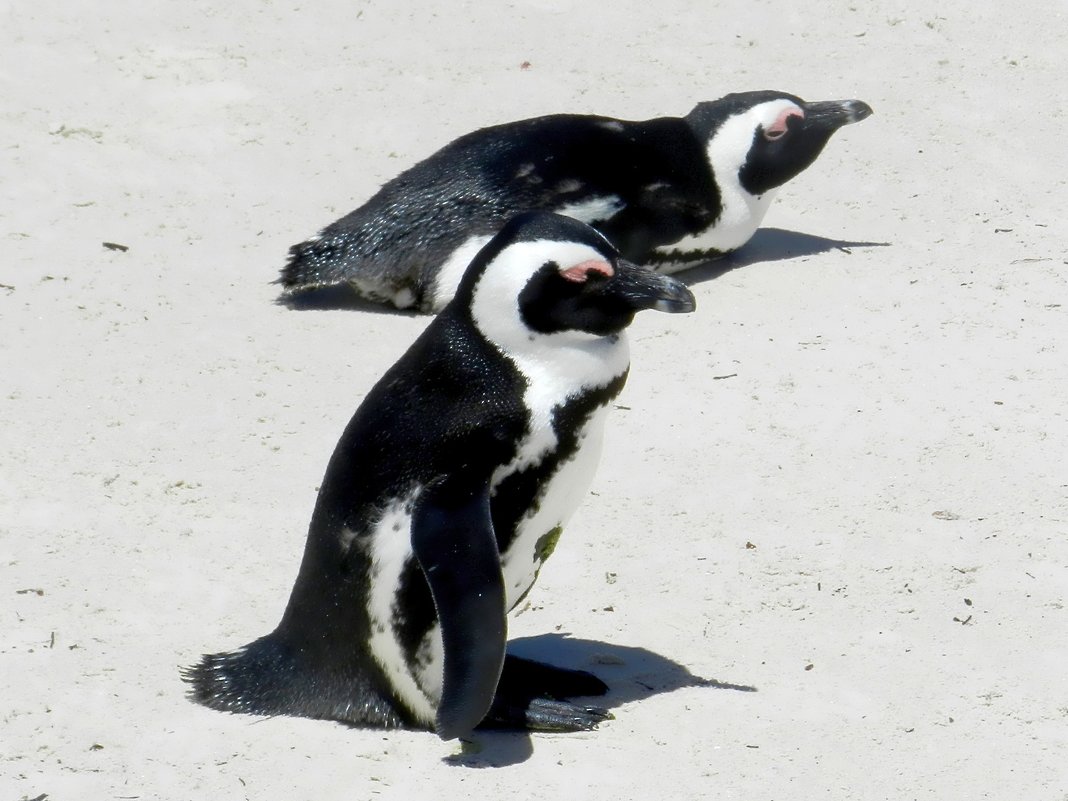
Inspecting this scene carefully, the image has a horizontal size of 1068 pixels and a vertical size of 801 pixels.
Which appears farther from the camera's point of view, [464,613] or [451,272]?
[451,272]

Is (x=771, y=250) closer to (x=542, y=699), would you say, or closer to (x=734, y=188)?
(x=734, y=188)

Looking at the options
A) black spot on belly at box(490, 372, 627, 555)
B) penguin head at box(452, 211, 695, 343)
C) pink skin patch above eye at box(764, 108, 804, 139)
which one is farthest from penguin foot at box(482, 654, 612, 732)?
pink skin patch above eye at box(764, 108, 804, 139)

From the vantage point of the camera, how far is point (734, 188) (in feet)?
21.4

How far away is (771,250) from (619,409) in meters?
1.61

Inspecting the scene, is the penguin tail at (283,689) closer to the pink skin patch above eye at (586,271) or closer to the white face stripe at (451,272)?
the pink skin patch above eye at (586,271)

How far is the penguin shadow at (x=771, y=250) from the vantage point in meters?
6.33

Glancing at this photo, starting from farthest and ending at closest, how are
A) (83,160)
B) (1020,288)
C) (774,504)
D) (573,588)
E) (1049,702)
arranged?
1. (83,160)
2. (1020,288)
3. (774,504)
4. (573,588)
5. (1049,702)

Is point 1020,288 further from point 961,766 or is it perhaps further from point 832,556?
point 961,766

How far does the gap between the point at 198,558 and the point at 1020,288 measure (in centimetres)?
294

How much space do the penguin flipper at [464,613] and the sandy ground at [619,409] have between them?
0.67 ft

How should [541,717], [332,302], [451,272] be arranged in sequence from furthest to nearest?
[332,302]
[451,272]
[541,717]

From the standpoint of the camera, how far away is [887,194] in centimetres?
668

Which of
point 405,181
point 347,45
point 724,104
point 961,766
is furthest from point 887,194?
point 961,766

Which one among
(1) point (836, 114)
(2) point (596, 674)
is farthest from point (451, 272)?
(2) point (596, 674)
